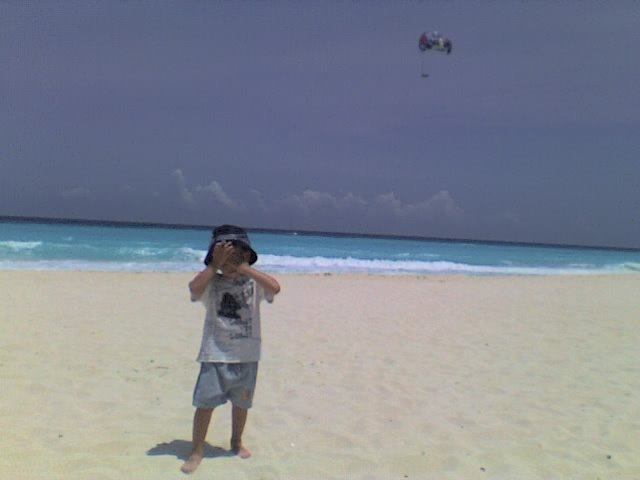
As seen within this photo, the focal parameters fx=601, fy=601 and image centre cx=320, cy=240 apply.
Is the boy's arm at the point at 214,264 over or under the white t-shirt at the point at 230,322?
over

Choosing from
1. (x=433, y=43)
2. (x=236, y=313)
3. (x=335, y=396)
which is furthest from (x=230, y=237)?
(x=433, y=43)

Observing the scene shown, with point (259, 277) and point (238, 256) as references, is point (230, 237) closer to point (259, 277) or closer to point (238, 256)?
point (238, 256)

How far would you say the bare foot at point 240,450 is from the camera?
152 inches

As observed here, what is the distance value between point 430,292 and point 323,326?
6.52 metres

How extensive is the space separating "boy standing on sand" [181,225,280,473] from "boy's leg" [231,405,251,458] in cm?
9

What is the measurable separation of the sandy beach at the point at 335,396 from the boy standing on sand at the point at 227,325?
1.42 ft

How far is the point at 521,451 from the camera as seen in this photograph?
416 centimetres

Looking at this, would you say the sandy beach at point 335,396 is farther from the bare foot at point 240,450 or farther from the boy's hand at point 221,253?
the boy's hand at point 221,253

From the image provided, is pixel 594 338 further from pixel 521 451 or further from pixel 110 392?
pixel 110 392

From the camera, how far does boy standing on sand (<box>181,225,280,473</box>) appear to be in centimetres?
357

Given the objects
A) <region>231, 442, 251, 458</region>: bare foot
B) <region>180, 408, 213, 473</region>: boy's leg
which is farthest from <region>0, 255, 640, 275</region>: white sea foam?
<region>180, 408, 213, 473</region>: boy's leg

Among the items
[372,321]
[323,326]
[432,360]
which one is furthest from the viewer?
[372,321]

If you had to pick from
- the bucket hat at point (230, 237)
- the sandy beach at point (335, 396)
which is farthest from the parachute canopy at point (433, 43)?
the bucket hat at point (230, 237)

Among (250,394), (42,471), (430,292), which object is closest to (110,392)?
(42,471)
